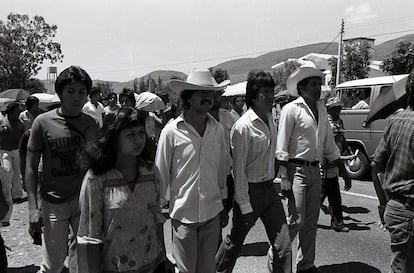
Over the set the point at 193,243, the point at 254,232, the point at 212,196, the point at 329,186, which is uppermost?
the point at 212,196

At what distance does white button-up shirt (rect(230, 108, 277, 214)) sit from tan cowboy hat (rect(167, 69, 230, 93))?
466mm

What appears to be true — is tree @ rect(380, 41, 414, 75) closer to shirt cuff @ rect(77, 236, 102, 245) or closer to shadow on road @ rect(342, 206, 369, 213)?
shadow on road @ rect(342, 206, 369, 213)

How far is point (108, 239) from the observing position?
2420 millimetres

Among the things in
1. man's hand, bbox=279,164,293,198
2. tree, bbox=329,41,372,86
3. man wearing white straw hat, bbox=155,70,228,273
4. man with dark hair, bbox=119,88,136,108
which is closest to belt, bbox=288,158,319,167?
man's hand, bbox=279,164,293,198

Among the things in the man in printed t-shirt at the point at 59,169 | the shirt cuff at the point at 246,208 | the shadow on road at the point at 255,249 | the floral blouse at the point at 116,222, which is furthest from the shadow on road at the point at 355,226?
the floral blouse at the point at 116,222

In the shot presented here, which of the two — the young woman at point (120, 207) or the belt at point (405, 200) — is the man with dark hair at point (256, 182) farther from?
the young woman at point (120, 207)

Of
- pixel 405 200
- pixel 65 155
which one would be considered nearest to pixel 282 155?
pixel 405 200

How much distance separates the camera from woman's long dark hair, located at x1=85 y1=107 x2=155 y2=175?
2469 mm

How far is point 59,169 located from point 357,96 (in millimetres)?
8993

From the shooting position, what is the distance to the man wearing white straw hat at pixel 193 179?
10.5ft

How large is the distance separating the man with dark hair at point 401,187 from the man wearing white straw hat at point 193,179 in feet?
4.03

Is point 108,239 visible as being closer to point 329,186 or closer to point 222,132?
point 222,132

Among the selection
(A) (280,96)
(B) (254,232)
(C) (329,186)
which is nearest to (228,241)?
(B) (254,232)

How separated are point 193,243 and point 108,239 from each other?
3.07ft
